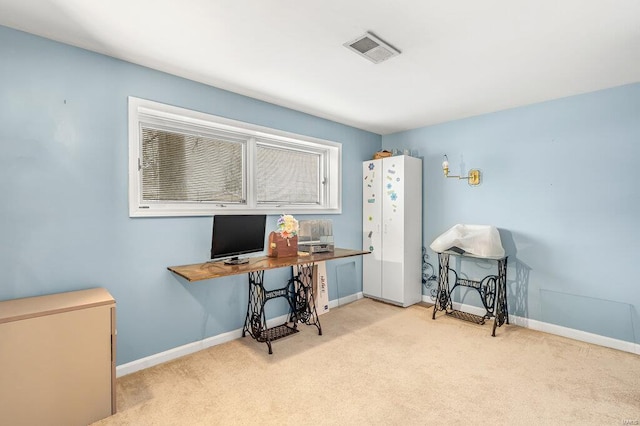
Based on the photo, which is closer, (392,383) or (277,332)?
(392,383)

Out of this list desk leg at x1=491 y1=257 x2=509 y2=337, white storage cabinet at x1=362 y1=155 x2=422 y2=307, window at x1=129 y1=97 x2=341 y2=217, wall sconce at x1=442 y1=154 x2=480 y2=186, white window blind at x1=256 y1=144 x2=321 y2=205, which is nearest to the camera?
window at x1=129 y1=97 x2=341 y2=217

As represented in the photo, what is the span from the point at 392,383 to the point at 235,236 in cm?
178

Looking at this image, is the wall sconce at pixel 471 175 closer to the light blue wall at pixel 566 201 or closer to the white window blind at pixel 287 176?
the light blue wall at pixel 566 201

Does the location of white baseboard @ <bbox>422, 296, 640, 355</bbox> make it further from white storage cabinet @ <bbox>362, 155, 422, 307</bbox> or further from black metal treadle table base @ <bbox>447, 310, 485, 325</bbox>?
white storage cabinet @ <bbox>362, 155, 422, 307</bbox>

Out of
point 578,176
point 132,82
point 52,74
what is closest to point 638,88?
point 578,176

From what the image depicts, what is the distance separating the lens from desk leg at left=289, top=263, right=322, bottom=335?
364 cm

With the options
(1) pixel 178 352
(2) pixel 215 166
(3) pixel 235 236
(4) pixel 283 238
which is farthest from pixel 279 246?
(1) pixel 178 352

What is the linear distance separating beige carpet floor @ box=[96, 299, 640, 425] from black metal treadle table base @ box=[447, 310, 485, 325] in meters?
0.28

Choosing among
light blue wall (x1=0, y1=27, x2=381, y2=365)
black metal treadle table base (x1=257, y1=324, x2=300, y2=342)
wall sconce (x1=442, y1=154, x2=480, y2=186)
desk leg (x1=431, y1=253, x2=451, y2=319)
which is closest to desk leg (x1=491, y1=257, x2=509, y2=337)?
desk leg (x1=431, y1=253, x2=451, y2=319)

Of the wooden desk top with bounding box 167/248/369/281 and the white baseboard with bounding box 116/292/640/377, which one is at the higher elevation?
the wooden desk top with bounding box 167/248/369/281

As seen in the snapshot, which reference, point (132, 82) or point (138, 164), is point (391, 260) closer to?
point (138, 164)

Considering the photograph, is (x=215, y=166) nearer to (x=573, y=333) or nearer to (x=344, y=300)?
(x=344, y=300)

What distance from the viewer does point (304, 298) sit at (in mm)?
3662

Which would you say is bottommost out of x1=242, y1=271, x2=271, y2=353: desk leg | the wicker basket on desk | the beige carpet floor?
the beige carpet floor
